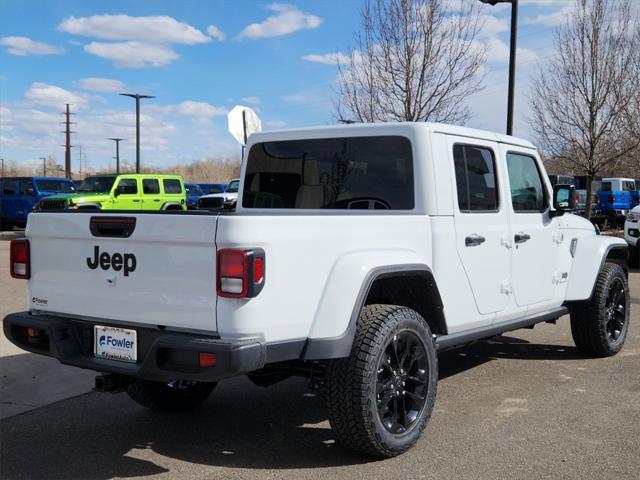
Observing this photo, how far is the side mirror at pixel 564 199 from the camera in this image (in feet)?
18.2

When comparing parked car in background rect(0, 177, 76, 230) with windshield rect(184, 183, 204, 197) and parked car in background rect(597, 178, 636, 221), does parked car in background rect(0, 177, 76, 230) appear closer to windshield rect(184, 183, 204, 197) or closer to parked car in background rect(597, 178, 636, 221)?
windshield rect(184, 183, 204, 197)

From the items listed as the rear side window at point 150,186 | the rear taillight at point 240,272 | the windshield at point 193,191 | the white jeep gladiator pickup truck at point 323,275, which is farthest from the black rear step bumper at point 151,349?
the windshield at point 193,191

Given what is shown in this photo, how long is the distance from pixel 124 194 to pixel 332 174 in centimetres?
1737

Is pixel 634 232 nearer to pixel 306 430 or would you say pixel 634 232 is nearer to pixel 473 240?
pixel 473 240

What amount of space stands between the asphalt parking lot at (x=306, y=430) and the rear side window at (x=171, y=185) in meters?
16.7

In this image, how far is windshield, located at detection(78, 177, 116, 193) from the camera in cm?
2089

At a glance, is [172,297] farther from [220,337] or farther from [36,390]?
[36,390]

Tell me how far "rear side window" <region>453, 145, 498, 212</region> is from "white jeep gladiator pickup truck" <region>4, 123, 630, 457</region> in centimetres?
1

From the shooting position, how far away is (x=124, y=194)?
69.1 ft

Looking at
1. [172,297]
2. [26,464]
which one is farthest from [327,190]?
[26,464]

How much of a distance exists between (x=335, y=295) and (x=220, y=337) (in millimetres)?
655

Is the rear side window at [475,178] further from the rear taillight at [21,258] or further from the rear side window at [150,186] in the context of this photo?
the rear side window at [150,186]

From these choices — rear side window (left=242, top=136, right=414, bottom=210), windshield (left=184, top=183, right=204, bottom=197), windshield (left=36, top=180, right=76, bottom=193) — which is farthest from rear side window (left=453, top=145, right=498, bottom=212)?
windshield (left=184, top=183, right=204, bottom=197)

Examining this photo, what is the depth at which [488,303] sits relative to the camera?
4715 millimetres
